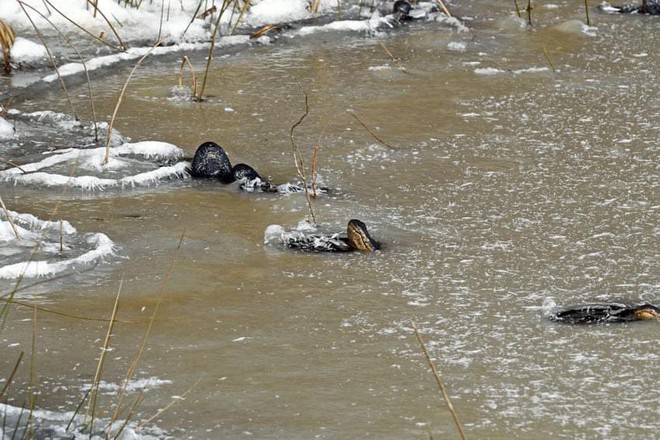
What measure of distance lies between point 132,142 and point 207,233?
1.03 metres

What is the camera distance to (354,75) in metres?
5.38

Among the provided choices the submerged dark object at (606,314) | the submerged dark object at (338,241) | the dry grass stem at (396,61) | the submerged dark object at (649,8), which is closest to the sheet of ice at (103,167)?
the submerged dark object at (338,241)

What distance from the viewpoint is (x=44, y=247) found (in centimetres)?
344

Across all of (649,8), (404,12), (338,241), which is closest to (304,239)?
(338,241)

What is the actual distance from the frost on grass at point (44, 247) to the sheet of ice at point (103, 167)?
41 centimetres

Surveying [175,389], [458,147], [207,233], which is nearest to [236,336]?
[175,389]

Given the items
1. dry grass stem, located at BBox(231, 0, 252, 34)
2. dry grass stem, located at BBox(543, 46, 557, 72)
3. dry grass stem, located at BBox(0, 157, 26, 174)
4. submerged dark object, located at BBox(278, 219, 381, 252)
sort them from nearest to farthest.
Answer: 1. submerged dark object, located at BBox(278, 219, 381, 252)
2. dry grass stem, located at BBox(0, 157, 26, 174)
3. dry grass stem, located at BBox(543, 46, 557, 72)
4. dry grass stem, located at BBox(231, 0, 252, 34)

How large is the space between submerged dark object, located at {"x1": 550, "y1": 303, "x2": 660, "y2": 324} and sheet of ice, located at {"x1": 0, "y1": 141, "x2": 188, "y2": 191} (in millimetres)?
1758

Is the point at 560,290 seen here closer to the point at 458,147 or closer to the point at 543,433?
the point at 543,433

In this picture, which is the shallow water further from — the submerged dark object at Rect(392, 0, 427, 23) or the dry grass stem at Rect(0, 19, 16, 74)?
the submerged dark object at Rect(392, 0, 427, 23)

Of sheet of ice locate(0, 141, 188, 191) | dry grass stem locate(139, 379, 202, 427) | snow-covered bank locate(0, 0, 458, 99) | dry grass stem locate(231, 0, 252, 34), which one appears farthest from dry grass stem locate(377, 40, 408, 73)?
dry grass stem locate(139, 379, 202, 427)

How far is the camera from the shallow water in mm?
2551

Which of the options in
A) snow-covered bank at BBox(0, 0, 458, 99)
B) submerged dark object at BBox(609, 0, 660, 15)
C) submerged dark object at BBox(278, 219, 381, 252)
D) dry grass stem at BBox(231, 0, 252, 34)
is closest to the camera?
submerged dark object at BBox(278, 219, 381, 252)

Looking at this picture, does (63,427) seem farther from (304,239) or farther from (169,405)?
(304,239)
